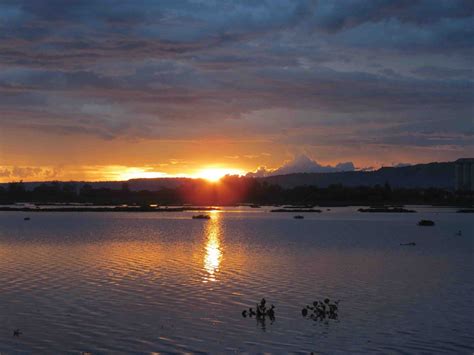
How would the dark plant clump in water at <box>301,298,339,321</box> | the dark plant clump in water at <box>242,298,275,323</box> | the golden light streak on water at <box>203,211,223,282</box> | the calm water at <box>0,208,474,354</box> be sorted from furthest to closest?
the golden light streak on water at <box>203,211,223,282</box>, the dark plant clump in water at <box>301,298,339,321</box>, the dark plant clump in water at <box>242,298,275,323</box>, the calm water at <box>0,208,474,354</box>

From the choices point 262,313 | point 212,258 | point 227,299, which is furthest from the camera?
point 212,258

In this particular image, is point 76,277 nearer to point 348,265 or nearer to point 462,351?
point 348,265

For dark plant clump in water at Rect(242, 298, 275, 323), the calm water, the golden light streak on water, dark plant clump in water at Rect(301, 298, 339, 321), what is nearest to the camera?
the calm water

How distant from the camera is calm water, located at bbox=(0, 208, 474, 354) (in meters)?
23.6

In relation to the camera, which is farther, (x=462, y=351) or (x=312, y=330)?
(x=312, y=330)

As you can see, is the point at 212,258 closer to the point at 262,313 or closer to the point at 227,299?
the point at 227,299

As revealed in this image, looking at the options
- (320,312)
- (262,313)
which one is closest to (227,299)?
(262,313)

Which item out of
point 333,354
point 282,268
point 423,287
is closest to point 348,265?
point 282,268

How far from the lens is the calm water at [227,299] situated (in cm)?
2358

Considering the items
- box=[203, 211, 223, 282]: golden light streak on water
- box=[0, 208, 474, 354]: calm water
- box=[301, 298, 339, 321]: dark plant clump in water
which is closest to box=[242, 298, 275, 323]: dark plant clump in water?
box=[0, 208, 474, 354]: calm water

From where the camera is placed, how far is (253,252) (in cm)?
6069

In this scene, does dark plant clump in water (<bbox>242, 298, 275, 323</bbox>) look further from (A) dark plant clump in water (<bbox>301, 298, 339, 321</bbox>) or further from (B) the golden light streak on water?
(B) the golden light streak on water

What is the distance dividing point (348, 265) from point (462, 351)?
90.2 feet

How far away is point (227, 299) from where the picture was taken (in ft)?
106
